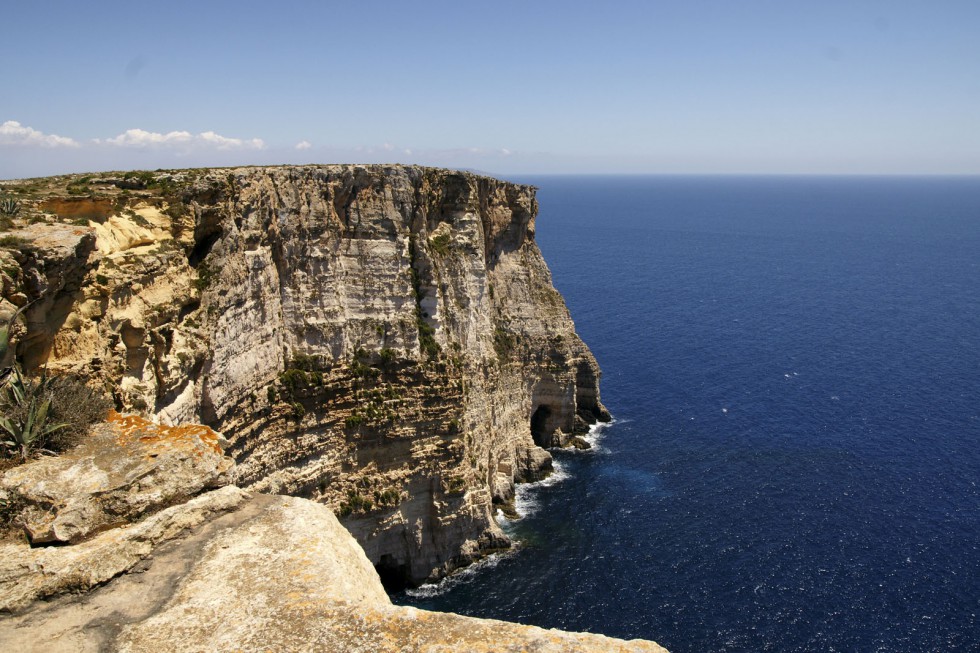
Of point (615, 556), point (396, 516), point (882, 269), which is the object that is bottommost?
point (615, 556)

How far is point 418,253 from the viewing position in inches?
2094

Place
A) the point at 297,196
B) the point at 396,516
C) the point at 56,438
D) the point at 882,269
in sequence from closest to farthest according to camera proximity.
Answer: the point at 56,438
the point at 297,196
the point at 396,516
the point at 882,269

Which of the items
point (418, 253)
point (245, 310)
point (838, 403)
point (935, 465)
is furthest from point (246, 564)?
point (838, 403)

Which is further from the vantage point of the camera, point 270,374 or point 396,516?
point 396,516

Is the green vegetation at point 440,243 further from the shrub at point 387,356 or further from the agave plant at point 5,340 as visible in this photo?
the agave plant at point 5,340

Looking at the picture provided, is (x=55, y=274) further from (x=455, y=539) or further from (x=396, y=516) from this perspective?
(x=455, y=539)

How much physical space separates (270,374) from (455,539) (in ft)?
66.0

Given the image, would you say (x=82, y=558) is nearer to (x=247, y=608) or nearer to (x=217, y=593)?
(x=217, y=593)

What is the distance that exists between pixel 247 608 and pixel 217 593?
1005 millimetres

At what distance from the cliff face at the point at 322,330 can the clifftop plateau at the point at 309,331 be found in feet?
0.37

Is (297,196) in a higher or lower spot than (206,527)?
higher

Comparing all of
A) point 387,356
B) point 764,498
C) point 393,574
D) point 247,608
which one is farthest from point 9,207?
point 764,498

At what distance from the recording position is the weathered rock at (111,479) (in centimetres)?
1633

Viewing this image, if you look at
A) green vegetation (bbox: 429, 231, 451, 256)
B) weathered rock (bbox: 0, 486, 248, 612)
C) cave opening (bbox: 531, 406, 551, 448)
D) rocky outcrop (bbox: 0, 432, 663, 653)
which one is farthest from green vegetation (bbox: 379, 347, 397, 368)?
weathered rock (bbox: 0, 486, 248, 612)
